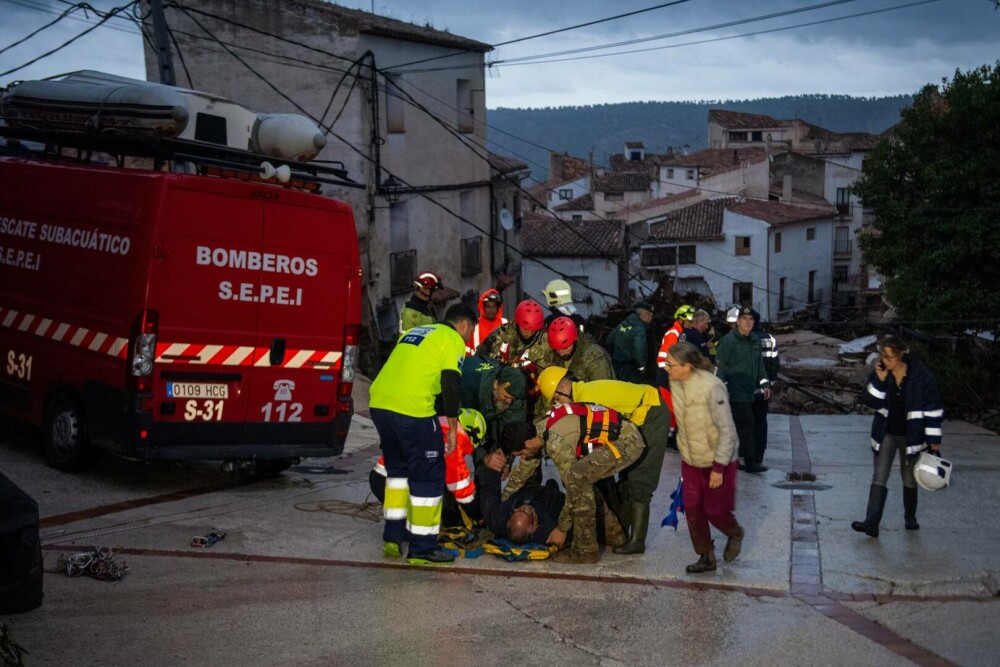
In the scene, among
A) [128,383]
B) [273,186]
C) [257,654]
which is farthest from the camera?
[273,186]

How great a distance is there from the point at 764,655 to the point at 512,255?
3353 centimetres

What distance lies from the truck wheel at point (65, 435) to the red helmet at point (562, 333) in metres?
4.12

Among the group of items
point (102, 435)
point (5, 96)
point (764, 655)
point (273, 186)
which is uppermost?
point (5, 96)

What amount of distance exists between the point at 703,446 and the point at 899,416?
1.91m

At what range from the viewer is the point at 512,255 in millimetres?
39625

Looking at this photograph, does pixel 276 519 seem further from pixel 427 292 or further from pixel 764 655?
pixel 764 655

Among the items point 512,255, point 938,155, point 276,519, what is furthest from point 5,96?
point 512,255

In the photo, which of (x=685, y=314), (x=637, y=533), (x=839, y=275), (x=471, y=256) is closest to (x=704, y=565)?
(x=637, y=533)

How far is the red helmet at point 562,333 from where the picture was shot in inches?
376

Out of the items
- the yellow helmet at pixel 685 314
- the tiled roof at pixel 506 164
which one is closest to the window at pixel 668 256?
the tiled roof at pixel 506 164

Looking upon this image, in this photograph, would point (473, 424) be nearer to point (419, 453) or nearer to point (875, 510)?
point (419, 453)

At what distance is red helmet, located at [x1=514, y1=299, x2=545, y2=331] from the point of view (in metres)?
10.1

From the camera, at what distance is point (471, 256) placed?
3347cm

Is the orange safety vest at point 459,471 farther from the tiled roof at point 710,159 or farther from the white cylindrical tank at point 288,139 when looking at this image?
the tiled roof at point 710,159
